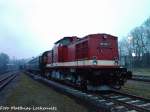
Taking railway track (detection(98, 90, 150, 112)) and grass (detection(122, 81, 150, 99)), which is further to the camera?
grass (detection(122, 81, 150, 99))

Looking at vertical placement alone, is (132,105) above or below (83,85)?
below

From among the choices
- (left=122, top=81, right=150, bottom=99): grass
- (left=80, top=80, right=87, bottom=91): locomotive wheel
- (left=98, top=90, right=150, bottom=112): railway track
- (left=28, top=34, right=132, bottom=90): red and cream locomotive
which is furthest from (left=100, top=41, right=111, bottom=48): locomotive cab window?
(left=98, top=90, right=150, bottom=112): railway track

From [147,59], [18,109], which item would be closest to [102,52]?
[18,109]

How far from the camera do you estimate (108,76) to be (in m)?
16.0

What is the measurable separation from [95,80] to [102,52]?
1.99m

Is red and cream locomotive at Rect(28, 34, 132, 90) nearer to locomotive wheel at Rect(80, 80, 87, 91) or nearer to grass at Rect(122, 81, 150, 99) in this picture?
locomotive wheel at Rect(80, 80, 87, 91)

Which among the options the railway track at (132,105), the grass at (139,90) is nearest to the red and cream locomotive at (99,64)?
the grass at (139,90)

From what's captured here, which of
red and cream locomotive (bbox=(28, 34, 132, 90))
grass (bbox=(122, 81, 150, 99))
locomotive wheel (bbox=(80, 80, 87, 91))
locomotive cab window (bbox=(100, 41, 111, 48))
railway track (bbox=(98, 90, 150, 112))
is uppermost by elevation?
locomotive cab window (bbox=(100, 41, 111, 48))

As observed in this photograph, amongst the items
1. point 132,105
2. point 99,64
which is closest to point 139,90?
point 99,64

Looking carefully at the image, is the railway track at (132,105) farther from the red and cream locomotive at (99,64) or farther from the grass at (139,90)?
the red and cream locomotive at (99,64)

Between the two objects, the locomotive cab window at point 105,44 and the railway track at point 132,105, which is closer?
the railway track at point 132,105

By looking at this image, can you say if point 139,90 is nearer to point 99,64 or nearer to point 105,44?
point 99,64

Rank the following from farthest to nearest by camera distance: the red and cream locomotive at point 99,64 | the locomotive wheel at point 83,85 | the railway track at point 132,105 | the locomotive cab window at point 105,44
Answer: the locomotive cab window at point 105,44 → the locomotive wheel at point 83,85 → the red and cream locomotive at point 99,64 → the railway track at point 132,105

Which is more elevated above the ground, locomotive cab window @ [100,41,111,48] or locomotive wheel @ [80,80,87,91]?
locomotive cab window @ [100,41,111,48]
